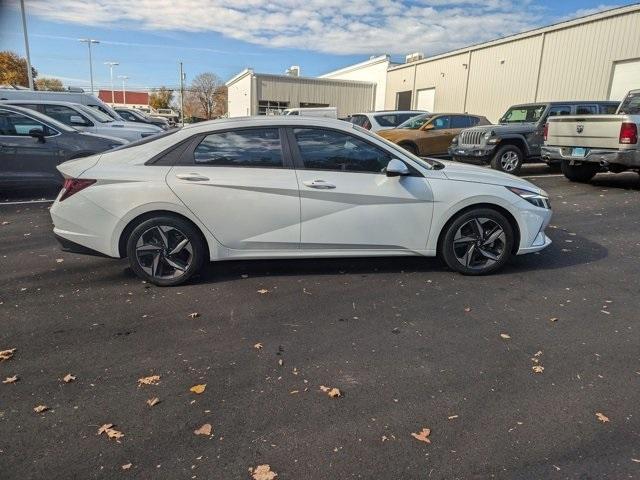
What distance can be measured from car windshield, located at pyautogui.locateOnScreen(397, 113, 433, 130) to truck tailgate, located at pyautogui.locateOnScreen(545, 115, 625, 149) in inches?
174

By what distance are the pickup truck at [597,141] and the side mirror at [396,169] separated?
6.69 m

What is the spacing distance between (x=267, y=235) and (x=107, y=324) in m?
1.58

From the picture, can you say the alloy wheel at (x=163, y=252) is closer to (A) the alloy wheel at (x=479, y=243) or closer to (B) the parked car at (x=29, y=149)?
(A) the alloy wheel at (x=479, y=243)

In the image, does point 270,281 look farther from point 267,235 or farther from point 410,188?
point 410,188

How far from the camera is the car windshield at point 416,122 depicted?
14277 millimetres

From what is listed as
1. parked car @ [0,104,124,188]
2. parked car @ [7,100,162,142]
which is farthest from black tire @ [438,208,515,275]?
parked car @ [7,100,162,142]

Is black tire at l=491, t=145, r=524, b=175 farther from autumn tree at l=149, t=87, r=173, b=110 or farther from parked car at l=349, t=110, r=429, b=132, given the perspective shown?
autumn tree at l=149, t=87, r=173, b=110

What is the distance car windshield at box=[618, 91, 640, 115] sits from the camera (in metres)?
10.1

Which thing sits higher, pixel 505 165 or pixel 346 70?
pixel 346 70

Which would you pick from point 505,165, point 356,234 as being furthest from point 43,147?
point 505,165

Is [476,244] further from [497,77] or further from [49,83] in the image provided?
[49,83]

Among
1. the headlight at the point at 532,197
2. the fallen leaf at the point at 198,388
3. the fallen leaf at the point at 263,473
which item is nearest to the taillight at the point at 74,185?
the fallen leaf at the point at 198,388

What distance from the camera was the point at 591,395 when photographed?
2869mm

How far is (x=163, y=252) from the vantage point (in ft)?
14.8
